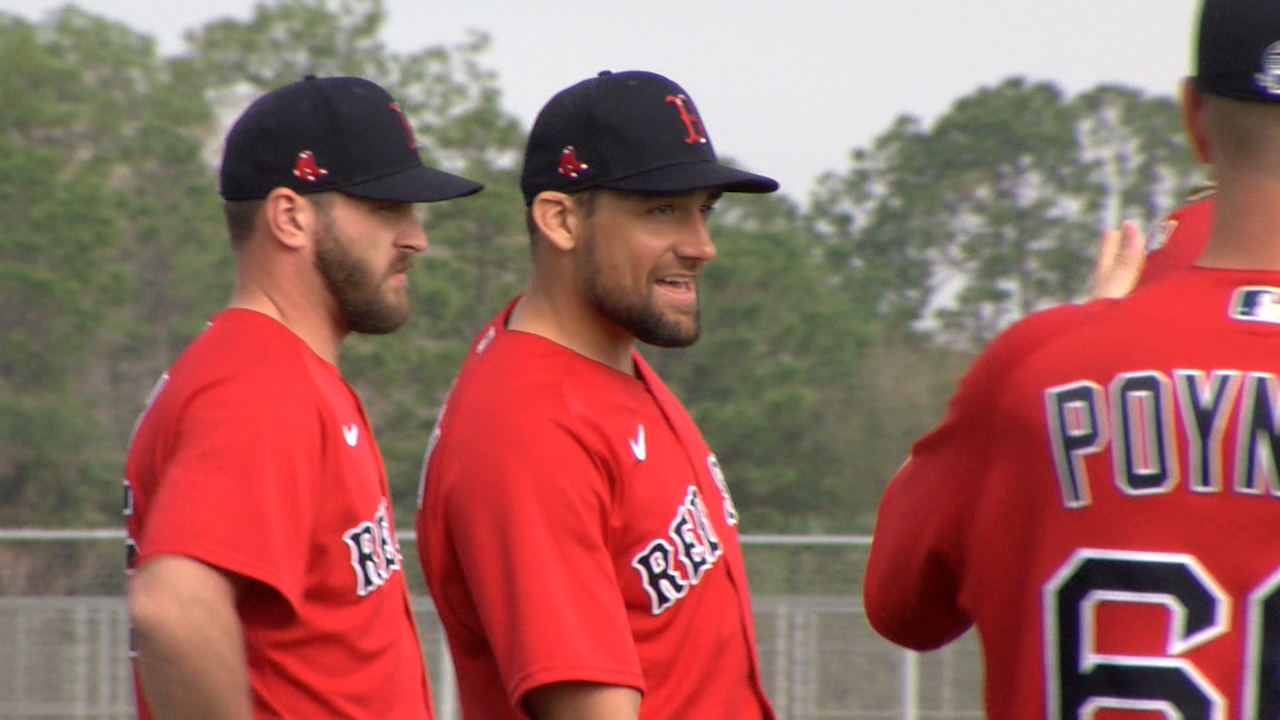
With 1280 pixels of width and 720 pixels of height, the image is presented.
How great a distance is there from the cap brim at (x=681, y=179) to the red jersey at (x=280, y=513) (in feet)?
2.19

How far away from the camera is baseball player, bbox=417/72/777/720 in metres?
2.46

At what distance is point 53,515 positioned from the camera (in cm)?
1507


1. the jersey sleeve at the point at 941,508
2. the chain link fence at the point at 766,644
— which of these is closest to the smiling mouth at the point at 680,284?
the jersey sleeve at the point at 941,508

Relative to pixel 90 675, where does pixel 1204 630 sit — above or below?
above

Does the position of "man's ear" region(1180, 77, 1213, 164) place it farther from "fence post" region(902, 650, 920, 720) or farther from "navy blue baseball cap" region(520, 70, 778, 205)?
"fence post" region(902, 650, 920, 720)

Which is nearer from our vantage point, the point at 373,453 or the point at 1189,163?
the point at 373,453

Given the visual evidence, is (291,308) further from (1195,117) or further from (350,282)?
(1195,117)

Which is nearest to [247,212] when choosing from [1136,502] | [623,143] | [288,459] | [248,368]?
[248,368]

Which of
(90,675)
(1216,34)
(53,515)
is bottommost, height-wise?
(53,515)

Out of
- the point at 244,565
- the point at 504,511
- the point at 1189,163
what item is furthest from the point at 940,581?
the point at 1189,163

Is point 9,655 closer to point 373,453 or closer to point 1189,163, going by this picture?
point 373,453

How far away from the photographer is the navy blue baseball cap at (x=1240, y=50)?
1.83 meters

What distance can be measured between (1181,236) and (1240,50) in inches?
16.2

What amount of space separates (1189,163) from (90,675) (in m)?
13.5
